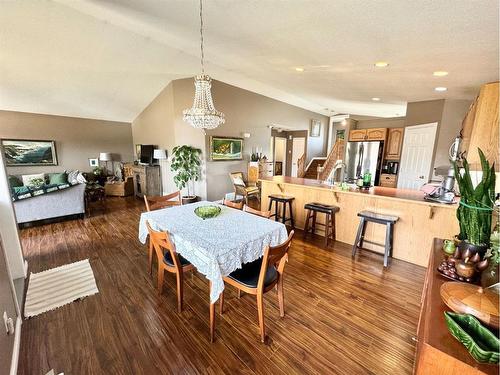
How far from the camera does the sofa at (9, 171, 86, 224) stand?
383 centimetres

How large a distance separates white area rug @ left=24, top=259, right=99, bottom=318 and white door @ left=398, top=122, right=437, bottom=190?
19.4 feet

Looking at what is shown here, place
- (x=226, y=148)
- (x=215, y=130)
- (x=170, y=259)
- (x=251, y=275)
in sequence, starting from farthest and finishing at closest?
(x=226, y=148), (x=215, y=130), (x=170, y=259), (x=251, y=275)

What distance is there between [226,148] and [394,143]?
Result: 4270 mm

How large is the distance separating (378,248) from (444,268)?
207 centimetres

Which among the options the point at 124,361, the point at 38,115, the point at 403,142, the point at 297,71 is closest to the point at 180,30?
the point at 297,71

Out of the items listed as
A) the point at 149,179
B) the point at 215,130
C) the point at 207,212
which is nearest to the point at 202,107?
the point at 207,212

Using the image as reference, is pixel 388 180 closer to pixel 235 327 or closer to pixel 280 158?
pixel 280 158

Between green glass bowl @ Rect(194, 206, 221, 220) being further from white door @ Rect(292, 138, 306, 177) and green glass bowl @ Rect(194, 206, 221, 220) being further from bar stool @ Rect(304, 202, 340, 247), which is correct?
white door @ Rect(292, 138, 306, 177)

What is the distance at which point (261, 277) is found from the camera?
156 cm

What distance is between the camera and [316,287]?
231 centimetres

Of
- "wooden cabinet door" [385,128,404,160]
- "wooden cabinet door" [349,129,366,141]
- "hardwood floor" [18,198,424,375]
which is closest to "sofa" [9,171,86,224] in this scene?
"hardwood floor" [18,198,424,375]

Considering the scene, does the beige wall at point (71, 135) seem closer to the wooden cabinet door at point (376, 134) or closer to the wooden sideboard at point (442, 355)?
the wooden cabinet door at point (376, 134)

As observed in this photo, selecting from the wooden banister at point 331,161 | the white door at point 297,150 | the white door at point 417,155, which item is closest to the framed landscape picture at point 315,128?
the white door at point 297,150

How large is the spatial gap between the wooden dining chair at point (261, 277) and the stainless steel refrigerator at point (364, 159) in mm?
4212
